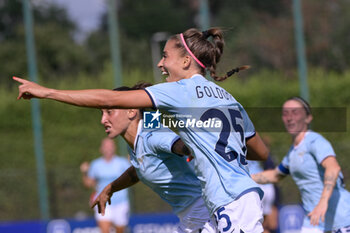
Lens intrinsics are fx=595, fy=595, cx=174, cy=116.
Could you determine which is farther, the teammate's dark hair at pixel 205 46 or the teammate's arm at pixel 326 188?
the teammate's arm at pixel 326 188

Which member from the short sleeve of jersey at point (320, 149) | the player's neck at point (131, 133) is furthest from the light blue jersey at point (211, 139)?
the short sleeve of jersey at point (320, 149)

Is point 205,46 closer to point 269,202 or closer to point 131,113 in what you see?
point 131,113

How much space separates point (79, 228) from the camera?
10.9m

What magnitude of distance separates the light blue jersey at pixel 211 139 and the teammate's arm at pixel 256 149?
1.68ft

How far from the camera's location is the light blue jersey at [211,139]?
3404mm

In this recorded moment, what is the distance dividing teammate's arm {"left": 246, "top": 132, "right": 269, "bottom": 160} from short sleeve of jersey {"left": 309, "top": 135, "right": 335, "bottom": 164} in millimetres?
962

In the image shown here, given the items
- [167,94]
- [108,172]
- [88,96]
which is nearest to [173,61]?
[167,94]

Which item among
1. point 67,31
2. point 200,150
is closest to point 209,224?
point 200,150

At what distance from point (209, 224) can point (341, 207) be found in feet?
5.15

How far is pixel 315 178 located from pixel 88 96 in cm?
264

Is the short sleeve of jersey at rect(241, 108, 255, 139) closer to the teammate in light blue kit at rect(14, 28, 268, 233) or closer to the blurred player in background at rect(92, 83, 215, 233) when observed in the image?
the teammate in light blue kit at rect(14, 28, 268, 233)

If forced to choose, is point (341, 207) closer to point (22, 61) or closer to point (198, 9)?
point (198, 9)

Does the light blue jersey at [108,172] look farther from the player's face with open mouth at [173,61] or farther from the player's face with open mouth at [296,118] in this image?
the player's face with open mouth at [173,61]

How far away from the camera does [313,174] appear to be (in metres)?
5.13
